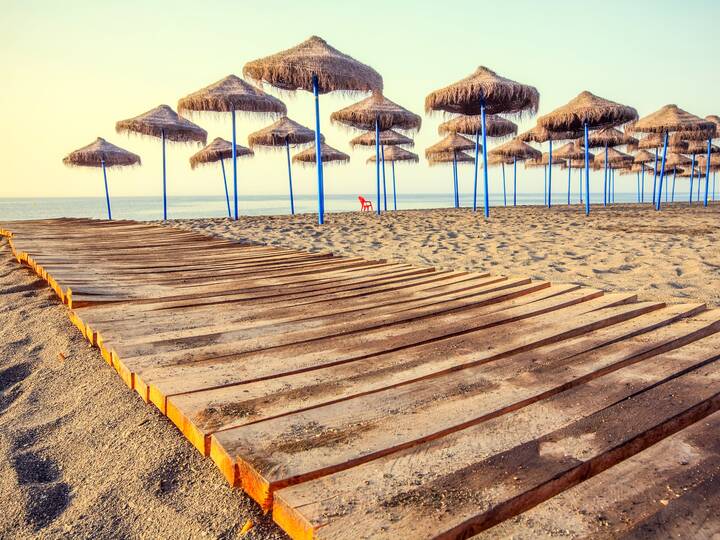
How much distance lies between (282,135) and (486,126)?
18.9ft

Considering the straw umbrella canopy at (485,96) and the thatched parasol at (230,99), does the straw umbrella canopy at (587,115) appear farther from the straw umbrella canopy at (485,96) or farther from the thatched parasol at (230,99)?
A: the thatched parasol at (230,99)

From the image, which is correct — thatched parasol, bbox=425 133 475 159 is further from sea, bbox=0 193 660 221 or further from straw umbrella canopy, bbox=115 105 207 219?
straw umbrella canopy, bbox=115 105 207 219

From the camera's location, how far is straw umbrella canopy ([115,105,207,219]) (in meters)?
11.0

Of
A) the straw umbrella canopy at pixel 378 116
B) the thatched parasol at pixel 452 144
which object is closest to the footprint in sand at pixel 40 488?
the straw umbrella canopy at pixel 378 116

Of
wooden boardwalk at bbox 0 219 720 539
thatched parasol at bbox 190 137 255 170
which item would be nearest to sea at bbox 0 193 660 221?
thatched parasol at bbox 190 137 255 170

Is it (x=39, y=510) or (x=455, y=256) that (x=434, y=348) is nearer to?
(x=39, y=510)

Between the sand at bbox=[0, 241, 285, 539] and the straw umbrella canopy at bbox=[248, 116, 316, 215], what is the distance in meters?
Answer: 12.4

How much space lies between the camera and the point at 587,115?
10.0 m

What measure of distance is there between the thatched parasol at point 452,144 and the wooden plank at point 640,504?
1630 centimetres

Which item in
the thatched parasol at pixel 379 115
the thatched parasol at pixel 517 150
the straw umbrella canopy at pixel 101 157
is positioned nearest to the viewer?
the thatched parasol at pixel 379 115

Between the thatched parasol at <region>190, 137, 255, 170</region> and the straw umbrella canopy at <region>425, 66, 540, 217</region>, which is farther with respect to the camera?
the thatched parasol at <region>190, 137, 255, 170</region>

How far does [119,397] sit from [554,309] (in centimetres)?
167

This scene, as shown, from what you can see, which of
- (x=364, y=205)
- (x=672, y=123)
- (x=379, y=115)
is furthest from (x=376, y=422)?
(x=364, y=205)

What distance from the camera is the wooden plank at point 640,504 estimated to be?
67cm
